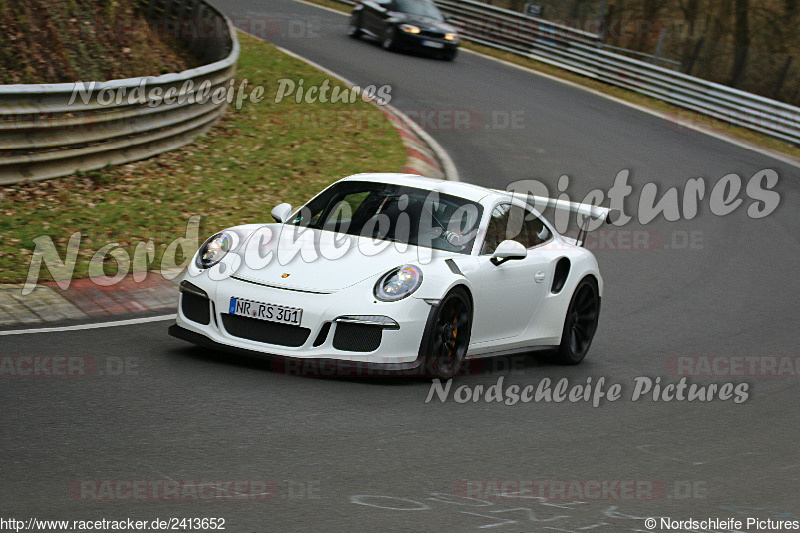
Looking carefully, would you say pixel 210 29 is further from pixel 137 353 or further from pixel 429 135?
pixel 137 353

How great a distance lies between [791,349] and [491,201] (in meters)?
3.62

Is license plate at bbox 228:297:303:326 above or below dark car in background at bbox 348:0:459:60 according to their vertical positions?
above

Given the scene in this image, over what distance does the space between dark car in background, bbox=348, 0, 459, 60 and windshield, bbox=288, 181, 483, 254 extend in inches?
788

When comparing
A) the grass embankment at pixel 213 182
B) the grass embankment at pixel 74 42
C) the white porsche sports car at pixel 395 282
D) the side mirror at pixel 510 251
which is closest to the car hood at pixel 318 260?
the white porsche sports car at pixel 395 282

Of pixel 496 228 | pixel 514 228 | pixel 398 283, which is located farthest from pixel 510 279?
pixel 398 283

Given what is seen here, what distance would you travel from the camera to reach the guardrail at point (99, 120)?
11.9 meters

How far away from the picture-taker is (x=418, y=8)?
2914 cm

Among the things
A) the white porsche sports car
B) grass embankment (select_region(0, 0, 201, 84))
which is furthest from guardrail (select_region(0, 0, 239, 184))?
the white porsche sports car

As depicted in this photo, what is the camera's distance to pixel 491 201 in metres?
8.43

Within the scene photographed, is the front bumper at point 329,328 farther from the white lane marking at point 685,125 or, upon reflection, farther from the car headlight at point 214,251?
the white lane marking at point 685,125

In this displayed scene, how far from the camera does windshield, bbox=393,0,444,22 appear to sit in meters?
28.8

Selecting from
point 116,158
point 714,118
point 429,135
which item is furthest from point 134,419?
point 714,118

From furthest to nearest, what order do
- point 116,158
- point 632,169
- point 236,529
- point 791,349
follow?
point 632,169 < point 116,158 < point 791,349 < point 236,529

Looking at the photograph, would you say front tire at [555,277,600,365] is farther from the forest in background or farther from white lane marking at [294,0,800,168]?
the forest in background
